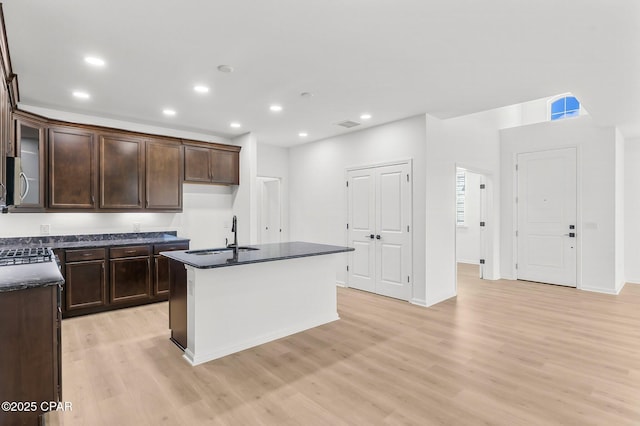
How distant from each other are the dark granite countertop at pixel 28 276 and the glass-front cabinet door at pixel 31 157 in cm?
193

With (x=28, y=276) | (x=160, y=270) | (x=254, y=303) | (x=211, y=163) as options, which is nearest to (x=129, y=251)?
(x=160, y=270)

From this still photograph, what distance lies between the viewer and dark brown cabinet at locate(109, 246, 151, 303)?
4.44 meters

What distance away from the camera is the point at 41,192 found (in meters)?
4.12

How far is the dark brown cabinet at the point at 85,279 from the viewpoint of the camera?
13.5 feet

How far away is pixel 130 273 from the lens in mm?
4566

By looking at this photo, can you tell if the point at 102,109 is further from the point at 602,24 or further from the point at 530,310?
the point at 530,310

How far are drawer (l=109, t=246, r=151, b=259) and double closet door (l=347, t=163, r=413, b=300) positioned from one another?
10.4 ft

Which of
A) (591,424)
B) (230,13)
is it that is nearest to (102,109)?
(230,13)

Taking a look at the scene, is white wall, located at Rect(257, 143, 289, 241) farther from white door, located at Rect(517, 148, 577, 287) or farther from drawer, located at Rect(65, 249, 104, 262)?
white door, located at Rect(517, 148, 577, 287)

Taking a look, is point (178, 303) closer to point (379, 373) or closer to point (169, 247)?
point (169, 247)

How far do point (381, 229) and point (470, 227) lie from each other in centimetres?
418

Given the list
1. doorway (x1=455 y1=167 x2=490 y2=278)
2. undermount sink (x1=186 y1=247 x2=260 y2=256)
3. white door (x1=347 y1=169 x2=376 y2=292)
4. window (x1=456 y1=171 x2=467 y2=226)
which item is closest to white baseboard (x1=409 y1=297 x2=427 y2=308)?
white door (x1=347 y1=169 x2=376 y2=292)

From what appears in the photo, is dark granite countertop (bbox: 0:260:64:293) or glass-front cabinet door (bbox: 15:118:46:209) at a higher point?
glass-front cabinet door (bbox: 15:118:46:209)

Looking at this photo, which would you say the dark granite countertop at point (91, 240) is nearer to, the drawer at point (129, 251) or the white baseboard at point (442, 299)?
the drawer at point (129, 251)
